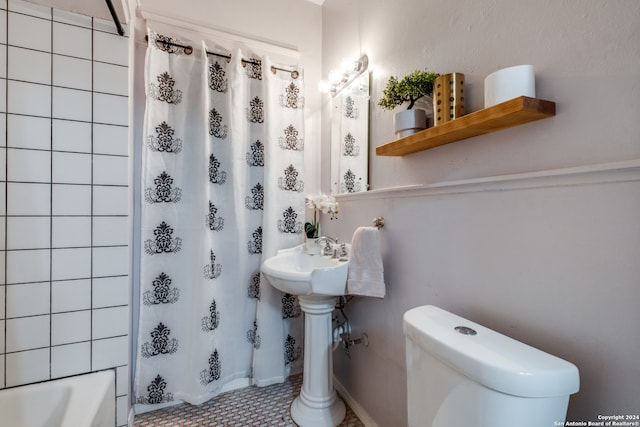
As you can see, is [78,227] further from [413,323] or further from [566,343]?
[566,343]

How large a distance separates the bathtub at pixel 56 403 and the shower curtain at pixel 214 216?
0.29 meters

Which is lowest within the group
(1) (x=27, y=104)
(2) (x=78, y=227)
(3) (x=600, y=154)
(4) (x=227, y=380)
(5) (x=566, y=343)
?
(4) (x=227, y=380)

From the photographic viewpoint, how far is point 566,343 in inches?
26.4

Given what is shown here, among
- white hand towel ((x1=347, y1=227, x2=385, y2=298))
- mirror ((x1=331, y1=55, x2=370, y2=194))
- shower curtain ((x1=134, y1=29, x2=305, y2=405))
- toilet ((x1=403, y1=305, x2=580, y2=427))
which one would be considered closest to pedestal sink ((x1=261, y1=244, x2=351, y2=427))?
white hand towel ((x1=347, y1=227, x2=385, y2=298))

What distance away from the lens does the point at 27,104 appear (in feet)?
3.88

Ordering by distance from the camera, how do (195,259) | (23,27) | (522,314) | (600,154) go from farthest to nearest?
(195,259), (23,27), (522,314), (600,154)

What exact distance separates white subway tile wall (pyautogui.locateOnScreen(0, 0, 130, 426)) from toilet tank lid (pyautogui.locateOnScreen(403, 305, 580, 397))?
1.37 m

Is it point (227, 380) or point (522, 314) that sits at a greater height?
point (522, 314)

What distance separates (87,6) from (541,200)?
5.98 feet

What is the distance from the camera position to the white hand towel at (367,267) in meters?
1.20

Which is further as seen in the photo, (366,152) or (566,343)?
(366,152)

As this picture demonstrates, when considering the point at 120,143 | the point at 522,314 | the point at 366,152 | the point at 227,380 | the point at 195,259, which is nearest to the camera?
the point at 522,314

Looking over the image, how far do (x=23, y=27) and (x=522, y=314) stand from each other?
2.07 meters

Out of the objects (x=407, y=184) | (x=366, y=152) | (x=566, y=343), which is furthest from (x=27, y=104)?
(x=566, y=343)
